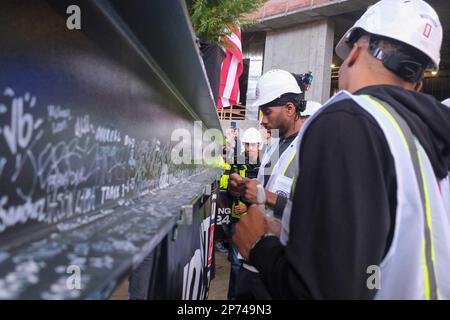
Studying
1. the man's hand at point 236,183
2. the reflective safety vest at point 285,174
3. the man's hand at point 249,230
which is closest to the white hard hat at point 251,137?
the man's hand at point 236,183

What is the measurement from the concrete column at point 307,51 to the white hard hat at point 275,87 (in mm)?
11105

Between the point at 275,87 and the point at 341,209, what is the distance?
313 centimetres

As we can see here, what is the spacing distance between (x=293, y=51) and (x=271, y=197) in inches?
580

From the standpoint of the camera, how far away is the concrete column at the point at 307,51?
15312 mm

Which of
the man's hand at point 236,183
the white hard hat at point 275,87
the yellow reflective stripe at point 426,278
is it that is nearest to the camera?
the yellow reflective stripe at point 426,278

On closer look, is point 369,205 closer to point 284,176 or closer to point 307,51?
point 284,176

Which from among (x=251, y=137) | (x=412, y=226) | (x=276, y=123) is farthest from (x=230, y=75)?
(x=412, y=226)

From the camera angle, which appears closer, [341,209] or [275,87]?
[341,209]

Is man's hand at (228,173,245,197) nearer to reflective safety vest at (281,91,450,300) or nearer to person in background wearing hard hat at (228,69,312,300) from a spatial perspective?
person in background wearing hard hat at (228,69,312,300)

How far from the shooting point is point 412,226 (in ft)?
3.94

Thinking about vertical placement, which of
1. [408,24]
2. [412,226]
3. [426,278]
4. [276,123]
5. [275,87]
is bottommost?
[426,278]

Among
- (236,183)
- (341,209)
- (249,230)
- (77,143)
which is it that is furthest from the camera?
(236,183)

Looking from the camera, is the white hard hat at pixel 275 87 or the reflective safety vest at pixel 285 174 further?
the white hard hat at pixel 275 87

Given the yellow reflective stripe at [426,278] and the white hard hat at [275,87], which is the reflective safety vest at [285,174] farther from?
the yellow reflective stripe at [426,278]
